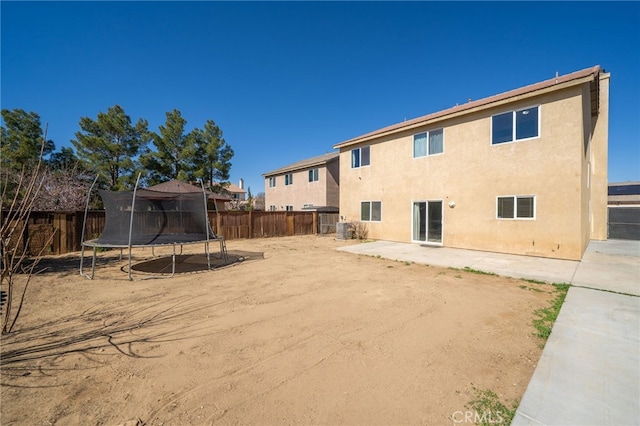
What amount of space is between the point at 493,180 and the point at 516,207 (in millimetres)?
1247

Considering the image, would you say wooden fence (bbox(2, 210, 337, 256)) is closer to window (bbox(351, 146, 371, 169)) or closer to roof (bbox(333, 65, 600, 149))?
window (bbox(351, 146, 371, 169))

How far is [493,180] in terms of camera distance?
9656 mm

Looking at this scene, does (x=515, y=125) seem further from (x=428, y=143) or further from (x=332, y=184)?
(x=332, y=184)

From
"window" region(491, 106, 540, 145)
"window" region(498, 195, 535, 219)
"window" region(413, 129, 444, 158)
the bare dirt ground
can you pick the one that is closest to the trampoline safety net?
the bare dirt ground

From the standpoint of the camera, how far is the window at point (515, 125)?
8.90 meters

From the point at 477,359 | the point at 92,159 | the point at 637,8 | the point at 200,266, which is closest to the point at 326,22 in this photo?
the point at 637,8

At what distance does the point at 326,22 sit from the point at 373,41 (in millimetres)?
2440

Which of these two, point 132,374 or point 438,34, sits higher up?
point 438,34

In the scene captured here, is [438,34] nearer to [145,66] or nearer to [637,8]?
[637,8]

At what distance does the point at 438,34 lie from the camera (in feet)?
35.9

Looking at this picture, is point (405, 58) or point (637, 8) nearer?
point (637, 8)

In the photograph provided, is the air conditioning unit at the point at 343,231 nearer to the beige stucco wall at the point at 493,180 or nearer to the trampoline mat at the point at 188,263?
the beige stucco wall at the point at 493,180

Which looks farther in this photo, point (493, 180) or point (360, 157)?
point (360, 157)

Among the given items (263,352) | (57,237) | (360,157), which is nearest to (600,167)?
(360,157)
